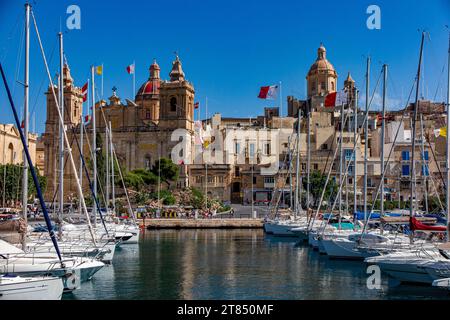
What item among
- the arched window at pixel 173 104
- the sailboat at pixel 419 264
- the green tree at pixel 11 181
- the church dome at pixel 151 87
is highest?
the church dome at pixel 151 87

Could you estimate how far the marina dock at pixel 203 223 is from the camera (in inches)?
2240

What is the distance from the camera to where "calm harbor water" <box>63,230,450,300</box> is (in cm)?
2262

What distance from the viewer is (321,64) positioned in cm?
9825

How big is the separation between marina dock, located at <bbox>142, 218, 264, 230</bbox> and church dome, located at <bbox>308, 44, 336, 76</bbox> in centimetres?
4551

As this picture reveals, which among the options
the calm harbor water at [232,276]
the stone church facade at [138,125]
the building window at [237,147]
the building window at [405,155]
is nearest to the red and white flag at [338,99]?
the calm harbor water at [232,276]

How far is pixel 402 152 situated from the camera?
237 ft

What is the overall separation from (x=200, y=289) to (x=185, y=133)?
5875cm

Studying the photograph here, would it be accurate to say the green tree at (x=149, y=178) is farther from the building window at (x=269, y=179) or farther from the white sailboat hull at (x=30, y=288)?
the white sailboat hull at (x=30, y=288)

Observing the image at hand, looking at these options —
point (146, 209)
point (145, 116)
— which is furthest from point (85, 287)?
point (145, 116)

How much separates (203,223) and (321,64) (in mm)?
47886

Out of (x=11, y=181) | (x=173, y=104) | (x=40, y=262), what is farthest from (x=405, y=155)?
(x=40, y=262)

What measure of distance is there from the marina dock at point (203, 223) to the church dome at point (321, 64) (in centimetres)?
4551

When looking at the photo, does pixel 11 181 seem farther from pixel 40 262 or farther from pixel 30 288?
pixel 30 288

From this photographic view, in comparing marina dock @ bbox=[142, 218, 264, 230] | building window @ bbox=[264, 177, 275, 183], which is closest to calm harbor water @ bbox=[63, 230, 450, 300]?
marina dock @ bbox=[142, 218, 264, 230]
